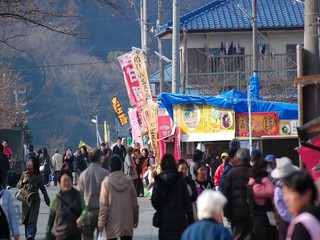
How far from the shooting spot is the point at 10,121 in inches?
2611

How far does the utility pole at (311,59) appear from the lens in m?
14.2

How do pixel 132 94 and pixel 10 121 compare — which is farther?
pixel 10 121

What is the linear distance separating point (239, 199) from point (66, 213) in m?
2.40

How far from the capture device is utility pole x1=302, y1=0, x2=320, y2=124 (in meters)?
14.2

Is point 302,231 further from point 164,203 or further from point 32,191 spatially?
point 32,191

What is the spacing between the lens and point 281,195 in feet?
43.2

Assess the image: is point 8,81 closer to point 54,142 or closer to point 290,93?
point 290,93

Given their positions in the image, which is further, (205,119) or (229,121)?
(205,119)

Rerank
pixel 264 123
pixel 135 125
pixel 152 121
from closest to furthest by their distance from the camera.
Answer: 1. pixel 264 123
2. pixel 152 121
3. pixel 135 125

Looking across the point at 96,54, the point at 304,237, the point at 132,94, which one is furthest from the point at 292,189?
the point at 96,54

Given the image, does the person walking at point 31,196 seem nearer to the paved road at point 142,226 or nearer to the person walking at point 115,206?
the paved road at point 142,226

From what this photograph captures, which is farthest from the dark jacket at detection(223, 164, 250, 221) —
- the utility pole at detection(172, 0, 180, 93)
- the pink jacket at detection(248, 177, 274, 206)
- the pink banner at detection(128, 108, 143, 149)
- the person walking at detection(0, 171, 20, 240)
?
the pink banner at detection(128, 108, 143, 149)

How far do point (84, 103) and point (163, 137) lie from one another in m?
96.9

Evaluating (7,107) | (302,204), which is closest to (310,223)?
(302,204)
